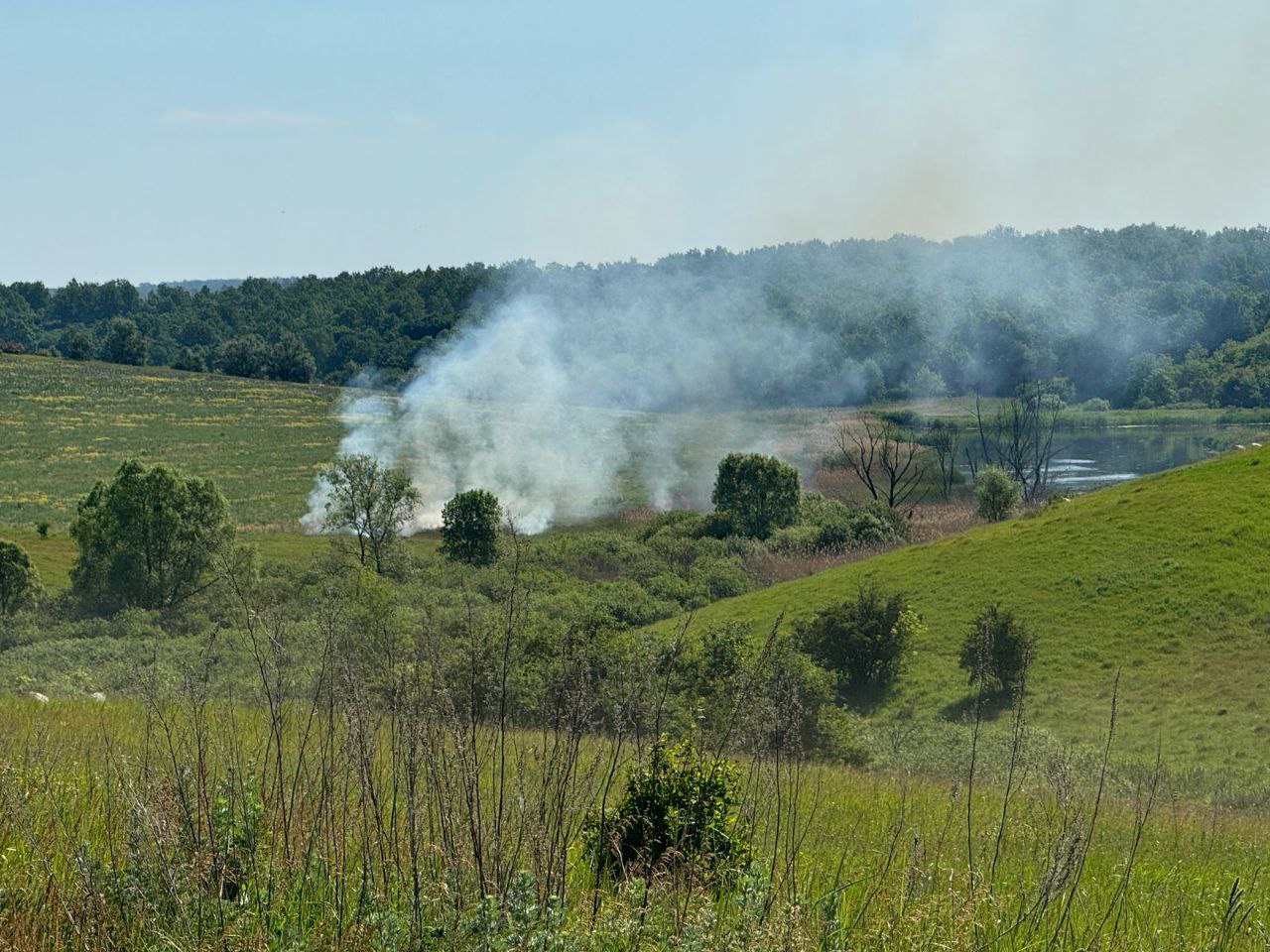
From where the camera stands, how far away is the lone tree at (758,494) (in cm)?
6384

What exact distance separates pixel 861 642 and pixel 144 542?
2438 centimetres

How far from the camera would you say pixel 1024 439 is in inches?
4683

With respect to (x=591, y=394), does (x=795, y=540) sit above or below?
below

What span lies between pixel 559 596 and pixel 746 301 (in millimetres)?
101960

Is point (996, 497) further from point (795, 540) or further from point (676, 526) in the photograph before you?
point (676, 526)

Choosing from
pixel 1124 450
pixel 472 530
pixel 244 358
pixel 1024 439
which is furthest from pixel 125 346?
pixel 1124 450

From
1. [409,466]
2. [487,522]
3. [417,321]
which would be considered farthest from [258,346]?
[487,522]

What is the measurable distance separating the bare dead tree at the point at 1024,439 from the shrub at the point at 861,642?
145ft

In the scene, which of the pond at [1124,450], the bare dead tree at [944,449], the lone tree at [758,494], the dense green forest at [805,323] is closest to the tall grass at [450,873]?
the lone tree at [758,494]

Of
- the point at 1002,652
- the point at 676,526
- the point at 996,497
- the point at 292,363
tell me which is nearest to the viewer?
the point at 1002,652

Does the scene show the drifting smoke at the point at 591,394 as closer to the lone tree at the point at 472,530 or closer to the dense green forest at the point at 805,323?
the dense green forest at the point at 805,323

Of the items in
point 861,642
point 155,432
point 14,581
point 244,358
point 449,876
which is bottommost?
point 861,642

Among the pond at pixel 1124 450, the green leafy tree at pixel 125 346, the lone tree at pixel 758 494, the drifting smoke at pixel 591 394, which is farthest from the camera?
the green leafy tree at pixel 125 346

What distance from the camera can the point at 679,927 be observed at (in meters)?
5.64
